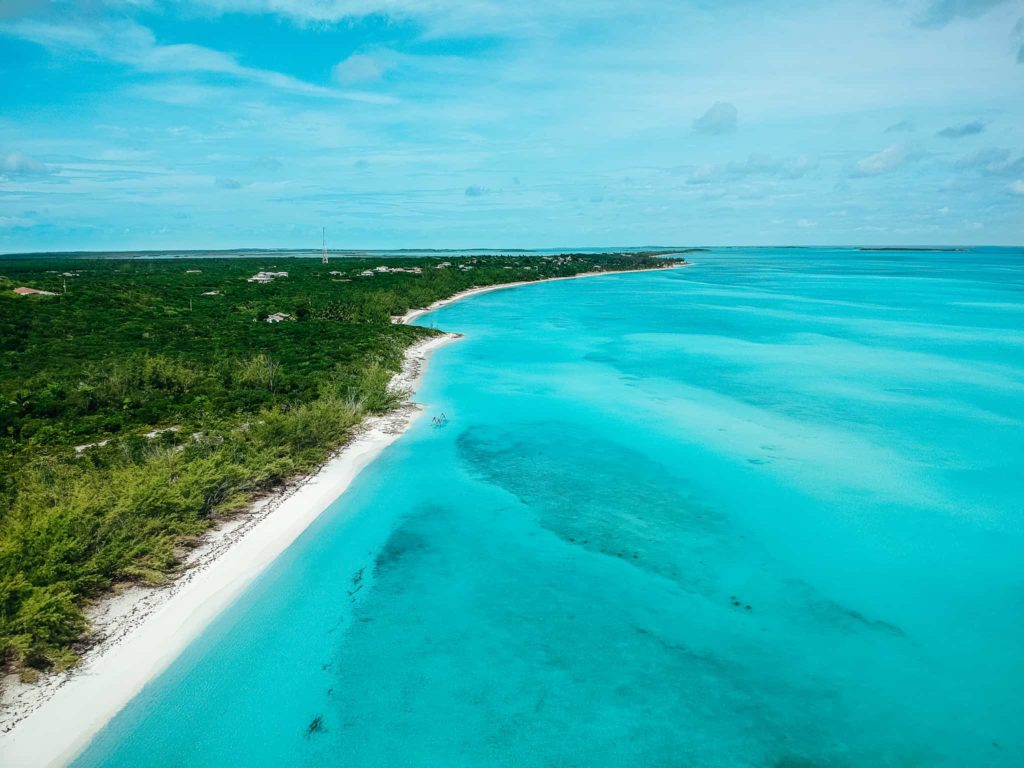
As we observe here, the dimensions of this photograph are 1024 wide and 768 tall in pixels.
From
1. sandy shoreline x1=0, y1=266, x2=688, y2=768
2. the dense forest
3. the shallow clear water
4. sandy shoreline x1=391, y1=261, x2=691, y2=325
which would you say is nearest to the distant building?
the dense forest

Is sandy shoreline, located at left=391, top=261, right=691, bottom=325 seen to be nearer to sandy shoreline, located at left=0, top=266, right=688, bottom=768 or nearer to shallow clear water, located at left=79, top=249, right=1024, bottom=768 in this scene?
shallow clear water, located at left=79, top=249, right=1024, bottom=768

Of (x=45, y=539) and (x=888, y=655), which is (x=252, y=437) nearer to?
(x=45, y=539)

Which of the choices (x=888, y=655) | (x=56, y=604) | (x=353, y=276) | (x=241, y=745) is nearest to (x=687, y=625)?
(x=888, y=655)

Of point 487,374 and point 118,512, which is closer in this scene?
point 118,512

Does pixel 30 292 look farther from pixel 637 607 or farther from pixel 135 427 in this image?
pixel 637 607

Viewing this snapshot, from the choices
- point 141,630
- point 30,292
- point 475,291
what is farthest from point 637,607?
point 475,291

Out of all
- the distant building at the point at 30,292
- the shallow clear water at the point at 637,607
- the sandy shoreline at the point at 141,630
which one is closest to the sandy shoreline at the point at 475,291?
the distant building at the point at 30,292
